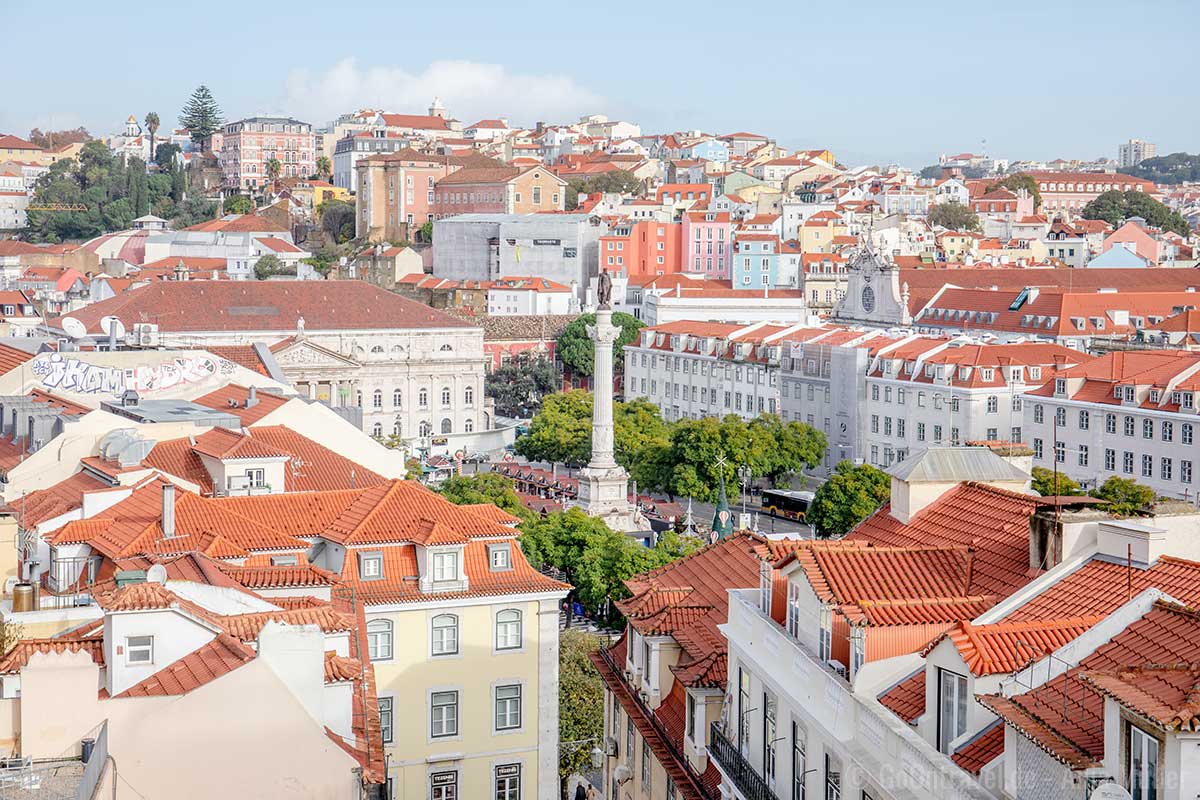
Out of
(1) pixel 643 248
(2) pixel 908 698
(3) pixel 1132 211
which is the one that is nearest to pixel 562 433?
(1) pixel 643 248

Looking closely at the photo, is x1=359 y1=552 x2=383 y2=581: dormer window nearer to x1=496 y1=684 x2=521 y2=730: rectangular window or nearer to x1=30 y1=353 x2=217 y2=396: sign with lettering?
x1=496 y1=684 x2=521 y2=730: rectangular window

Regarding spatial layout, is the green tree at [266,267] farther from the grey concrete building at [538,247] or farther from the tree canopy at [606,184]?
the tree canopy at [606,184]

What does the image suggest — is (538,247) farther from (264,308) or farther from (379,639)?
(379,639)

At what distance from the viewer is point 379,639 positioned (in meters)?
23.4

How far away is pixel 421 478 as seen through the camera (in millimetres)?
61750

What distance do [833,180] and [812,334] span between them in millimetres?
84726

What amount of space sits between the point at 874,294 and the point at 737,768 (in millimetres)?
78744

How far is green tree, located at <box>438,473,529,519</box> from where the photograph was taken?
4934 centimetres

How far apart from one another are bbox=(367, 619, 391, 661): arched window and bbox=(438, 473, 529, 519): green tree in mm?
23827

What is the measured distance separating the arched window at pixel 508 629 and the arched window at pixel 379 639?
163 centimetres

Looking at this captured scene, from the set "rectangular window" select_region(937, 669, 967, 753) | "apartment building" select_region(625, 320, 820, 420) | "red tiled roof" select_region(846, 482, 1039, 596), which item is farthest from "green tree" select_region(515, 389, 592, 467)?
"rectangular window" select_region(937, 669, 967, 753)

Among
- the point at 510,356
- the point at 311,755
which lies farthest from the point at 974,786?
the point at 510,356

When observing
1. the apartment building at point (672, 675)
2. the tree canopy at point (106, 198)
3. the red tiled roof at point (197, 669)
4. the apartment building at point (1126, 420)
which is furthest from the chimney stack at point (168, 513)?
the tree canopy at point (106, 198)

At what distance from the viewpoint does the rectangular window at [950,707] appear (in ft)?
35.4
